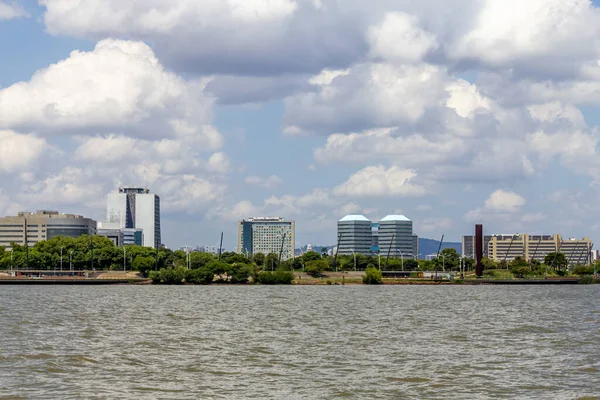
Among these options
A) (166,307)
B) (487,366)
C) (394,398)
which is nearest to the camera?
(394,398)

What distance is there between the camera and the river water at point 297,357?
37.3 metres

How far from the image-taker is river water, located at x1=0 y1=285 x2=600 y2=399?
1469 inches

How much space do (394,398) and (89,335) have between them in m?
31.3

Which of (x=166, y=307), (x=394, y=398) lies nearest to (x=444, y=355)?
(x=394, y=398)

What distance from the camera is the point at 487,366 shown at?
148ft

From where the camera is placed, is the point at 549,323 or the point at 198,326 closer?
the point at 198,326

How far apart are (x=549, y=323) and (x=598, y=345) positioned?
19.6 metres

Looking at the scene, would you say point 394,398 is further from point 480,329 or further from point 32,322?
point 32,322

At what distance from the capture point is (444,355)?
49719 millimetres

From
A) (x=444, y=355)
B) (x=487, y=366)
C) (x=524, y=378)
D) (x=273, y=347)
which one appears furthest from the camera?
(x=273, y=347)

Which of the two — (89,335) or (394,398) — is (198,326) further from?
(394,398)

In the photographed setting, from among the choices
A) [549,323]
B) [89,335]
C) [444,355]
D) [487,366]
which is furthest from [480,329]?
[89,335]

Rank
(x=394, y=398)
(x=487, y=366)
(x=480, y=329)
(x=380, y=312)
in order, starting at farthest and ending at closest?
(x=380, y=312) < (x=480, y=329) < (x=487, y=366) < (x=394, y=398)

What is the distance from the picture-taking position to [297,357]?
4847cm
